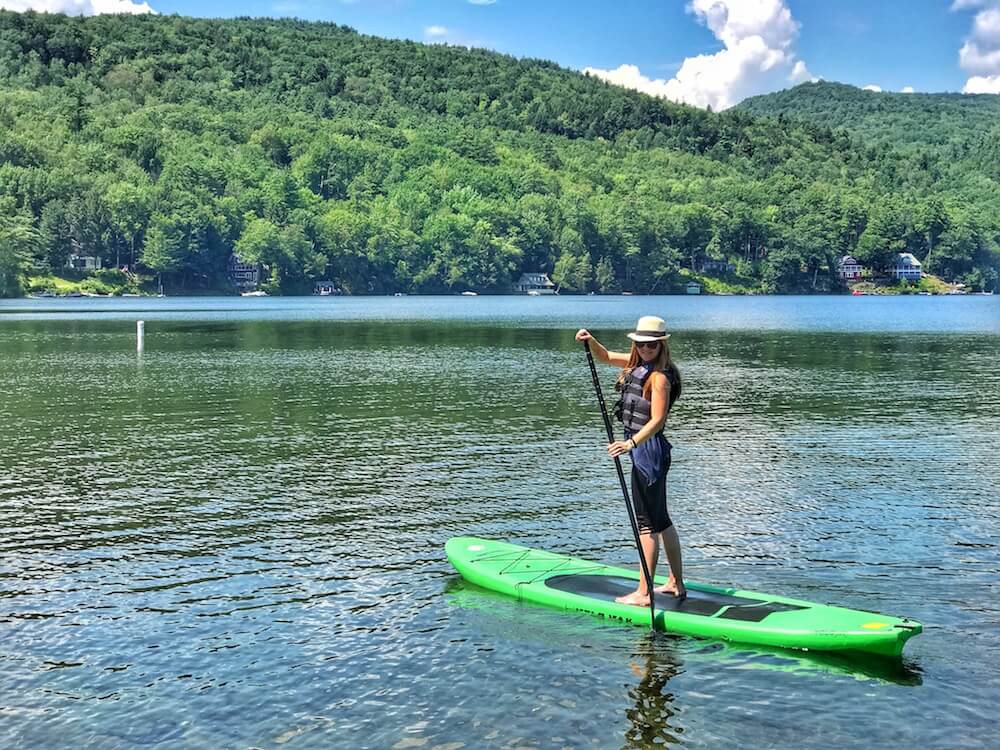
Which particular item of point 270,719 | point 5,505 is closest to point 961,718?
point 270,719

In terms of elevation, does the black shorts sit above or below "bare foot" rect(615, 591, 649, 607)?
above

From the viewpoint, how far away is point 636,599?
14.1 m

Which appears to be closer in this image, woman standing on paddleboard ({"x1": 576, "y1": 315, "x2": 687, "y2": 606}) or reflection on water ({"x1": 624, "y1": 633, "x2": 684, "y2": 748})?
reflection on water ({"x1": 624, "y1": 633, "x2": 684, "y2": 748})

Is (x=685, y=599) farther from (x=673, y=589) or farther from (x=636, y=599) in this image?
(x=636, y=599)

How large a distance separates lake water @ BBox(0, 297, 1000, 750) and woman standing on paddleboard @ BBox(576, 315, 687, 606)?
141 cm

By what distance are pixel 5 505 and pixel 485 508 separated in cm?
965

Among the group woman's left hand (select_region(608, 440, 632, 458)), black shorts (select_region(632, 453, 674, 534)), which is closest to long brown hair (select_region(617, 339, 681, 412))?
woman's left hand (select_region(608, 440, 632, 458))

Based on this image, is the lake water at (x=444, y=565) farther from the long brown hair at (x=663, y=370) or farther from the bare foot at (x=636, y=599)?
the long brown hair at (x=663, y=370)

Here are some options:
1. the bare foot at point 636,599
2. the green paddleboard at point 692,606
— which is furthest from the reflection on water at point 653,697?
the green paddleboard at point 692,606

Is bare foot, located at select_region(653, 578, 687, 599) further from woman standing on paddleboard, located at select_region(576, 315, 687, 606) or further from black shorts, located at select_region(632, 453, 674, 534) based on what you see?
black shorts, located at select_region(632, 453, 674, 534)

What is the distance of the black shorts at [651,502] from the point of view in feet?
43.8

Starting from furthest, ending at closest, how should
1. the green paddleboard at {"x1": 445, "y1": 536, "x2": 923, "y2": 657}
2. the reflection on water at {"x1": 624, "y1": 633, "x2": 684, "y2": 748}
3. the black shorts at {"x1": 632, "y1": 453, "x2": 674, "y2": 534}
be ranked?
1. the black shorts at {"x1": 632, "y1": 453, "x2": 674, "y2": 534}
2. the green paddleboard at {"x1": 445, "y1": 536, "x2": 923, "y2": 657}
3. the reflection on water at {"x1": 624, "y1": 633, "x2": 684, "y2": 748}

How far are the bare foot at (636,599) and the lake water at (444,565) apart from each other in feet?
1.37

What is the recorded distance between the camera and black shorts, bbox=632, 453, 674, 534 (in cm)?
1335
